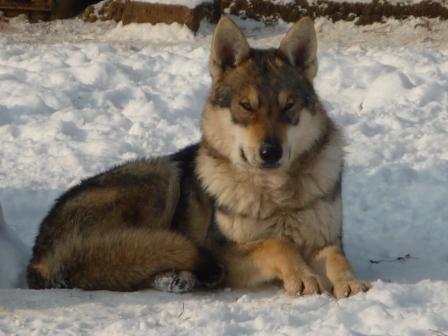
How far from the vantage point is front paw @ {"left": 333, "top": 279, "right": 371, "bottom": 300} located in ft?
16.8

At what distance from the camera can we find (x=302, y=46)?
5.86m

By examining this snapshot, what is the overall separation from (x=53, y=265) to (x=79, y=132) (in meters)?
3.56

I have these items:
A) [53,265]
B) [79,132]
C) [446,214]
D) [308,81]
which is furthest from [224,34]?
[79,132]

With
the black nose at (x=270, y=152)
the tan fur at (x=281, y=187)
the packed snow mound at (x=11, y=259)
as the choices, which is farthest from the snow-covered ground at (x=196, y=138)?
the black nose at (x=270, y=152)

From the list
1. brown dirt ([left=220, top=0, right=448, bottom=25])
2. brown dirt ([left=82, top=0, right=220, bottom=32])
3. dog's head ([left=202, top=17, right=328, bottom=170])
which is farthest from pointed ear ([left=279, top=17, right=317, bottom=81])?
brown dirt ([left=220, top=0, right=448, bottom=25])

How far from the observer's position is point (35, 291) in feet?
17.7

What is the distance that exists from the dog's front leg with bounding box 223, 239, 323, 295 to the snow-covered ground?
0.33ft

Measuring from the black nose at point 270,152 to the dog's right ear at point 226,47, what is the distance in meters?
0.81

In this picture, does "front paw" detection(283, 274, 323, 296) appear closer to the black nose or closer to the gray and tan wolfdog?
the gray and tan wolfdog

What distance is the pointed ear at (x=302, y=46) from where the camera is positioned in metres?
5.79

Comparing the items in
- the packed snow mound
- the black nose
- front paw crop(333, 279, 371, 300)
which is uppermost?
the black nose

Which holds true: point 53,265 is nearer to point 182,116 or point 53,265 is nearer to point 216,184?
point 216,184

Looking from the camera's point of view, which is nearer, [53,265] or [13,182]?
[53,265]

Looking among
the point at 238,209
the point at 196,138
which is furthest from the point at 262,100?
the point at 196,138
